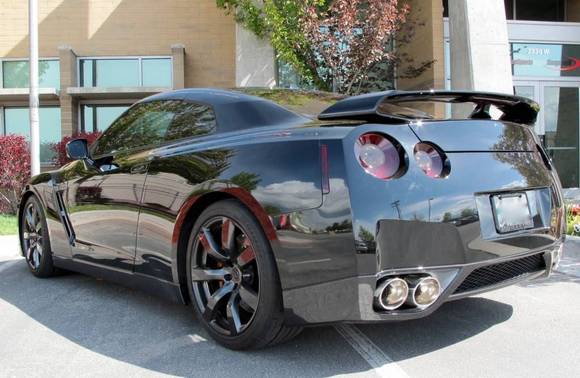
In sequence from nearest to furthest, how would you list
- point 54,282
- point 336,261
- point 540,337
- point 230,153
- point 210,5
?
point 336,261, point 230,153, point 540,337, point 54,282, point 210,5

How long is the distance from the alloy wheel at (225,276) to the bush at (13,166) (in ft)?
26.3

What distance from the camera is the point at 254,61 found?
10898mm

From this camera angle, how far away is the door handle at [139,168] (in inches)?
145

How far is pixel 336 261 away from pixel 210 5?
11.0 m

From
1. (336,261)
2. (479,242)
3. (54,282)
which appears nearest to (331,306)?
(336,261)

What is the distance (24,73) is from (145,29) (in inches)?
121

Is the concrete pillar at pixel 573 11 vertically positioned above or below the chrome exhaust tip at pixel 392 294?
above

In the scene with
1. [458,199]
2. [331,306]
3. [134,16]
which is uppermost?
[134,16]

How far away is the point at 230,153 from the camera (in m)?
3.12

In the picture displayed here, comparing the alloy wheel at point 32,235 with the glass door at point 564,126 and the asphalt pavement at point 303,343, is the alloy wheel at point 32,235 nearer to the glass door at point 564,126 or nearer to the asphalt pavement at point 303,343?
the asphalt pavement at point 303,343

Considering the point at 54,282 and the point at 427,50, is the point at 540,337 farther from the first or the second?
the point at 427,50

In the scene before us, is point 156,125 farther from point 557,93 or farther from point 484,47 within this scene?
point 557,93

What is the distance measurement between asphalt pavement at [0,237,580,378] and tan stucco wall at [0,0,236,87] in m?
8.91

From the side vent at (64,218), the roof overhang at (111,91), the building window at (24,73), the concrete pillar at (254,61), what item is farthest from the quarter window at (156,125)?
the building window at (24,73)
